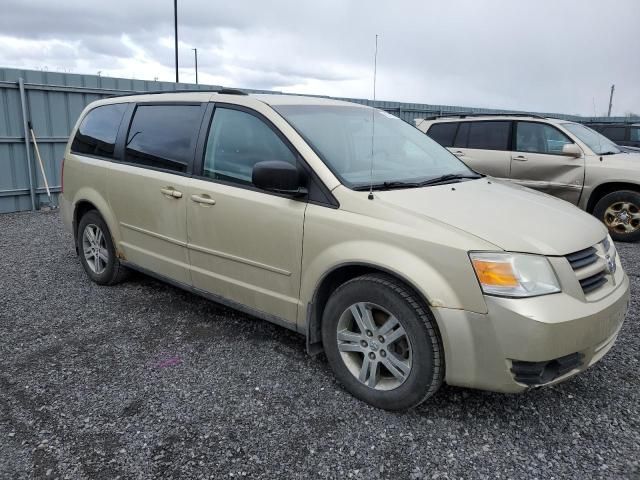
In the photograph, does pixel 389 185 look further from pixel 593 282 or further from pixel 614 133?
pixel 614 133

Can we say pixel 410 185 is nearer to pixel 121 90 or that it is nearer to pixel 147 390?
pixel 147 390

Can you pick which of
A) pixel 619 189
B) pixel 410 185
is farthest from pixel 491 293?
pixel 619 189

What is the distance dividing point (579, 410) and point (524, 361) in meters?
0.76

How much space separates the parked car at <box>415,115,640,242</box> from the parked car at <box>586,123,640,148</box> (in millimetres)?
5771

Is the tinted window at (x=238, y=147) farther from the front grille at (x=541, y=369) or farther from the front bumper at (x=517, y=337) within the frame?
the front grille at (x=541, y=369)

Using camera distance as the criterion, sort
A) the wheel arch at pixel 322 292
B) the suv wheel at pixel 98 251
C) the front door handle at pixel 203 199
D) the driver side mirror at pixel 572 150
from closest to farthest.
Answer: the wheel arch at pixel 322 292
the front door handle at pixel 203 199
the suv wheel at pixel 98 251
the driver side mirror at pixel 572 150

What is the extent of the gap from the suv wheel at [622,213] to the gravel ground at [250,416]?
3817mm

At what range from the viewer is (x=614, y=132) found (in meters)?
13.4

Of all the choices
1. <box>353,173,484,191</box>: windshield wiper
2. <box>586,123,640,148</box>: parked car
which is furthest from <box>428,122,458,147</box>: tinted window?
<box>586,123,640,148</box>: parked car

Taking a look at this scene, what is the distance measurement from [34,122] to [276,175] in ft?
26.5

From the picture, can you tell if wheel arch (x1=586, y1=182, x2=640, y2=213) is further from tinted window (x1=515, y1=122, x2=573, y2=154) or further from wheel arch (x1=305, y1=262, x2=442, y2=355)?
wheel arch (x1=305, y1=262, x2=442, y2=355)

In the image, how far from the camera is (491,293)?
2453 mm

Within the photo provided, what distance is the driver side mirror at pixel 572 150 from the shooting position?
7.34m

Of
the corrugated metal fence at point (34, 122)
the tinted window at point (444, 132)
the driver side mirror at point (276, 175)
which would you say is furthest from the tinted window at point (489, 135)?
the corrugated metal fence at point (34, 122)
